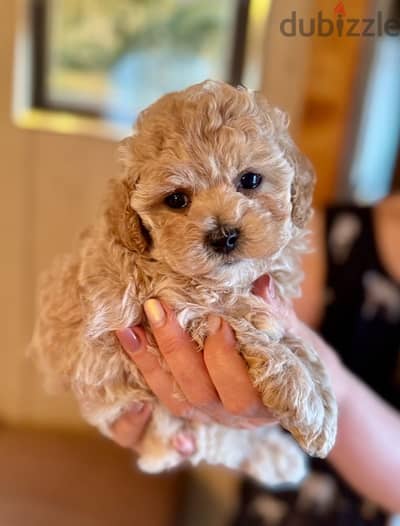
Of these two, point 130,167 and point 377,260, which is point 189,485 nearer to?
point 377,260

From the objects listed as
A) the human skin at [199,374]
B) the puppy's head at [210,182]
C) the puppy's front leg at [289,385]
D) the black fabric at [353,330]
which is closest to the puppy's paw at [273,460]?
the human skin at [199,374]

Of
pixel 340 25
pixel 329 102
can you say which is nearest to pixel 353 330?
pixel 329 102

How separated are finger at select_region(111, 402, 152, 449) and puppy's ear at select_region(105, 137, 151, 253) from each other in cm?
25

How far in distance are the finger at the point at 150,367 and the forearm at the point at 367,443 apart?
35cm

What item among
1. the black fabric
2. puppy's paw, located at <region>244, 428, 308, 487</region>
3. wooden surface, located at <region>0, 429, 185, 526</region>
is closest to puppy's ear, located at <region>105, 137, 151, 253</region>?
puppy's paw, located at <region>244, 428, 308, 487</region>

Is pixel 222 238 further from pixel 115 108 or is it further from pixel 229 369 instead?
pixel 115 108

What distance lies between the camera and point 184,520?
2094 mm

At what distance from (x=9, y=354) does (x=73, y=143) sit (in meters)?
0.65

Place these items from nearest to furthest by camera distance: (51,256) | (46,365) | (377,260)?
(46,365)
(377,260)
(51,256)

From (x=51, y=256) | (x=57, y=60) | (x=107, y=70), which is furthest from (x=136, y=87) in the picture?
(x=51, y=256)

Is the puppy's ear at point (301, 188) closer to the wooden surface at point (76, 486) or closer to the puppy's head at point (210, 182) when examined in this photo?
the puppy's head at point (210, 182)

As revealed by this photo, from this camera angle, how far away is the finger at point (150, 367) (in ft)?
2.98

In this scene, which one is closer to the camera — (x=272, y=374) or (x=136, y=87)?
(x=272, y=374)

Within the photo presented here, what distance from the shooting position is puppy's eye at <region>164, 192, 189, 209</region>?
2.72 ft
